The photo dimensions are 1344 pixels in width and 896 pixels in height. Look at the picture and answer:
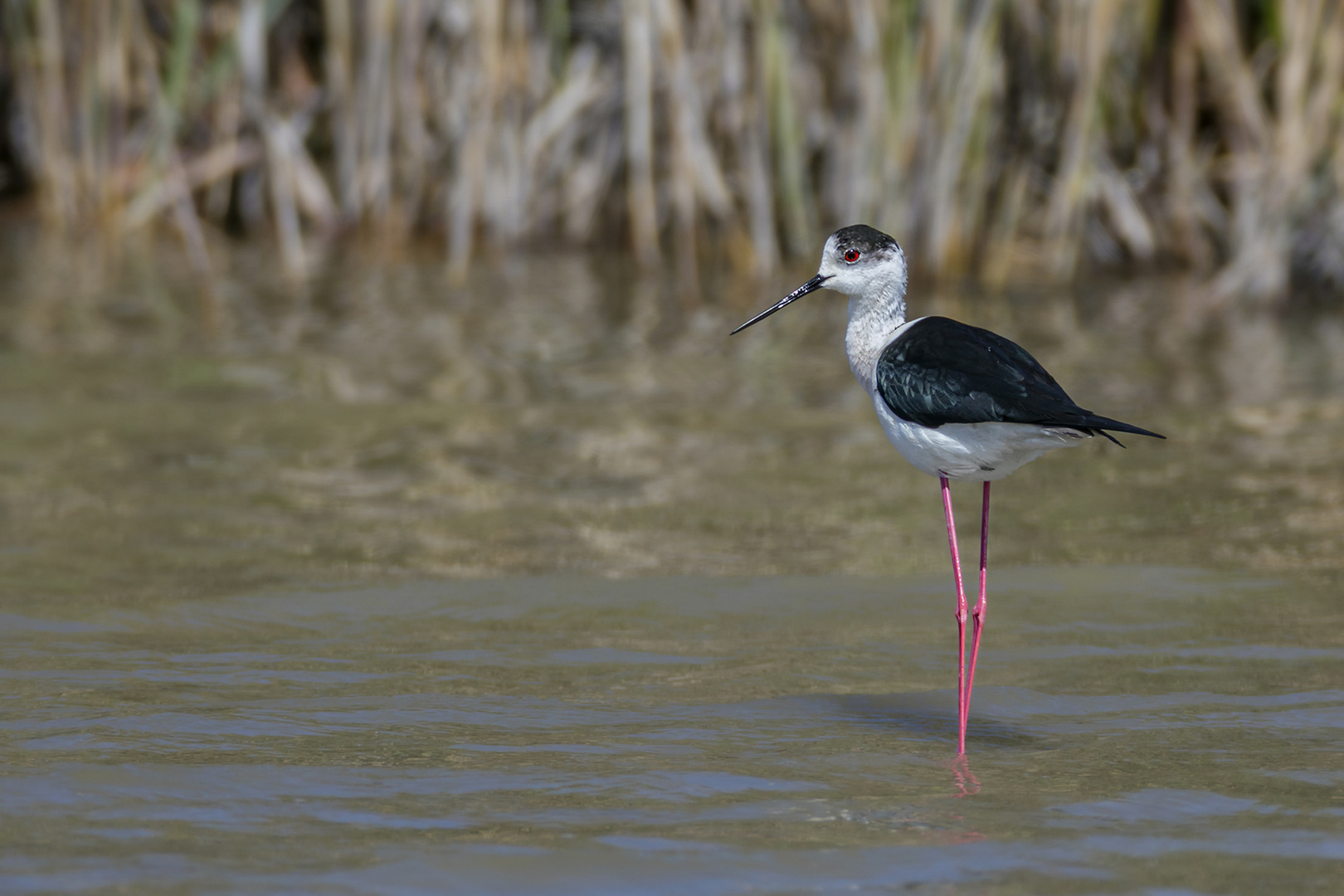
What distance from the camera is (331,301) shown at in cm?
1020

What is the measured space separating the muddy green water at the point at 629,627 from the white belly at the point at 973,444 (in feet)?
2.20

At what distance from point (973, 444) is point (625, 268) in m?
7.78

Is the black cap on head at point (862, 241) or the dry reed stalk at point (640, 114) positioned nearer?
the black cap on head at point (862, 241)

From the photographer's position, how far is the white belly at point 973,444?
3914mm

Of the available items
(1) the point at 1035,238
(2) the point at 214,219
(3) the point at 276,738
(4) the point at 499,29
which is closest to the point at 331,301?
(4) the point at 499,29

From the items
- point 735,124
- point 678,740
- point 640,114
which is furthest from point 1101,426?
point 735,124

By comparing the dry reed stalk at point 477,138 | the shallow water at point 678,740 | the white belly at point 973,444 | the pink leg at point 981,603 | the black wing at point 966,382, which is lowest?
the shallow water at point 678,740

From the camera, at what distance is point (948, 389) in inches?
159

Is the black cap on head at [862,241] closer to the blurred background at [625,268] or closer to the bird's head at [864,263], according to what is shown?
the bird's head at [864,263]

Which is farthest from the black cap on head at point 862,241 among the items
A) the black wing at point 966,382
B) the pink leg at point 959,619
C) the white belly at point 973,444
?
the pink leg at point 959,619

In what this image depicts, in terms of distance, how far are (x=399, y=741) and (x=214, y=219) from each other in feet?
31.4

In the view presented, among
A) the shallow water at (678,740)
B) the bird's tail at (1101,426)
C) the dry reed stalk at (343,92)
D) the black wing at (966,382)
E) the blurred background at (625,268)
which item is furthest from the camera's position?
the dry reed stalk at (343,92)

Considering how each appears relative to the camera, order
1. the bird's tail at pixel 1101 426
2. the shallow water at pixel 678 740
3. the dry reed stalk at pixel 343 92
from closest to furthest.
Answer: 1. the shallow water at pixel 678 740
2. the bird's tail at pixel 1101 426
3. the dry reed stalk at pixel 343 92

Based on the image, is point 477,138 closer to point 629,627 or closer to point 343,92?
point 343,92
